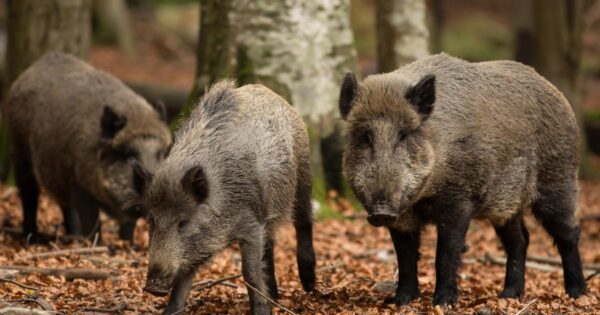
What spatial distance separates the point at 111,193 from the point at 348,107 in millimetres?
3963

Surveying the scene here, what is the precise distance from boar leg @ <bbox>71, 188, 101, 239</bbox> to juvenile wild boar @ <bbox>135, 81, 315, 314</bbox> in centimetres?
352

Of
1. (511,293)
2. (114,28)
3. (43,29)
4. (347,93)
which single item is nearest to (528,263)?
(511,293)

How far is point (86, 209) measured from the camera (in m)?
10.3

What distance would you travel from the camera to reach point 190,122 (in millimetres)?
6777

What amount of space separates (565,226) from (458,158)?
1.71 m

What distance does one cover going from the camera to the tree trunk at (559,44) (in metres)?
17.8

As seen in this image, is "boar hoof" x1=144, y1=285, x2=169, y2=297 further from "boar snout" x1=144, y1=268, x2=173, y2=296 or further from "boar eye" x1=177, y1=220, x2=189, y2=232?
"boar eye" x1=177, y1=220, x2=189, y2=232

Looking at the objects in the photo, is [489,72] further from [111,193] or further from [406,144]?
[111,193]

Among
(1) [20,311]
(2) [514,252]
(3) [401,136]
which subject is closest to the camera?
(1) [20,311]

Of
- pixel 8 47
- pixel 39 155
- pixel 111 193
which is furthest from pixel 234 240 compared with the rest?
pixel 8 47

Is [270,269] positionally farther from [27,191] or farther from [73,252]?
[27,191]

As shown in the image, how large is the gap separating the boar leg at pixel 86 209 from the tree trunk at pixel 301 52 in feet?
6.95

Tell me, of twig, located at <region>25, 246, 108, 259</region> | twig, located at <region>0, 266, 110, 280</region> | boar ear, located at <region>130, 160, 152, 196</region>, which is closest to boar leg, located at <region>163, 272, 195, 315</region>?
boar ear, located at <region>130, 160, 152, 196</region>

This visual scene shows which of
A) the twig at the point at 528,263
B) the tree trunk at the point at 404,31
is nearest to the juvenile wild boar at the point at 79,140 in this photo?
the twig at the point at 528,263
